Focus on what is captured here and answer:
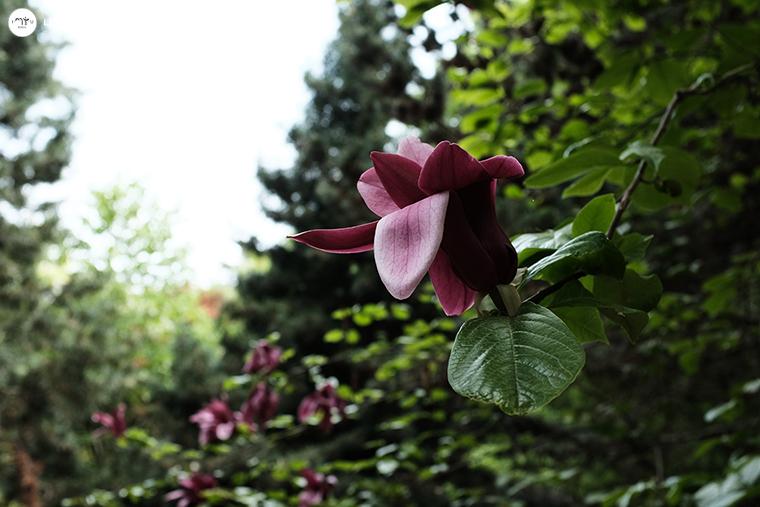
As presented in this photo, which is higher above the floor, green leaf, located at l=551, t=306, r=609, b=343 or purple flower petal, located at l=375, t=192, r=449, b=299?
purple flower petal, located at l=375, t=192, r=449, b=299

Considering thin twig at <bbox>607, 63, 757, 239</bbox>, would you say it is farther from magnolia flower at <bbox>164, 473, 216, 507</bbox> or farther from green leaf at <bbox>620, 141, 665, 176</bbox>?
magnolia flower at <bbox>164, 473, 216, 507</bbox>

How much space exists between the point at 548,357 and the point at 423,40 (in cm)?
148

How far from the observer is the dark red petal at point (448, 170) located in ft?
1.21

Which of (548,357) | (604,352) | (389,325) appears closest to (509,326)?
(548,357)

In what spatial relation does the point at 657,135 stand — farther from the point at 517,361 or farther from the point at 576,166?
the point at 517,361

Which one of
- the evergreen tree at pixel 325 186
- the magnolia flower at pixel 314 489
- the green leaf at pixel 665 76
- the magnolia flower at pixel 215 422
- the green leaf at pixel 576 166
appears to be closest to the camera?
the green leaf at pixel 576 166

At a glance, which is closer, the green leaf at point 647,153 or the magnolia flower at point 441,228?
the magnolia flower at point 441,228

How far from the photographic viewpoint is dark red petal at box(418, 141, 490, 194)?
0.37 metres

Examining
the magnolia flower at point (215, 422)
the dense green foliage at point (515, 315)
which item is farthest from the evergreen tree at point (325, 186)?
the magnolia flower at point (215, 422)

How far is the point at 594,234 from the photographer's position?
425 millimetres

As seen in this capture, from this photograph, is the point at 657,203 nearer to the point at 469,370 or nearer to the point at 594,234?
the point at 594,234

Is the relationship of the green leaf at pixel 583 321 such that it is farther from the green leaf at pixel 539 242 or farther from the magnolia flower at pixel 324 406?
the magnolia flower at pixel 324 406

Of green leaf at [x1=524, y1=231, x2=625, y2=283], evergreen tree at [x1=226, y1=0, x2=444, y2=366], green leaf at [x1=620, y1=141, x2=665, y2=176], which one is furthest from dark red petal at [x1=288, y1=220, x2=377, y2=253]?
evergreen tree at [x1=226, y1=0, x2=444, y2=366]

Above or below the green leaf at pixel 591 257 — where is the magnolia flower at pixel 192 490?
below
